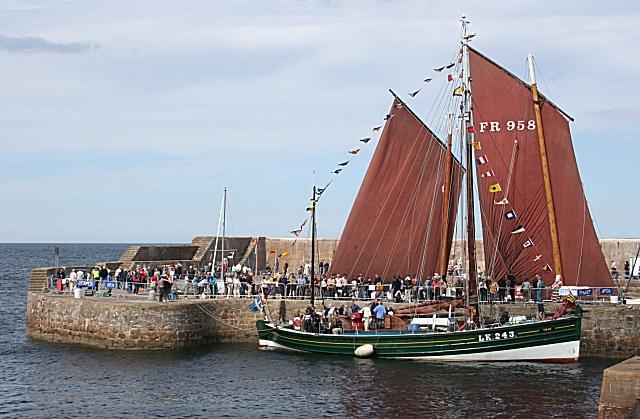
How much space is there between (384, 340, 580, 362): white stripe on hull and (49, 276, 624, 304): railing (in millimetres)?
2858

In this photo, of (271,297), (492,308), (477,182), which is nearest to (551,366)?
(492,308)

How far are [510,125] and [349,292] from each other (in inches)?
408

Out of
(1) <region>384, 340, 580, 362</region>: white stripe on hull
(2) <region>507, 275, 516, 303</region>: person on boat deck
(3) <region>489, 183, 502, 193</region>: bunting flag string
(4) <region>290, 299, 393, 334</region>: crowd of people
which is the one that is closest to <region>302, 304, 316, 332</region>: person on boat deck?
(4) <region>290, 299, 393, 334</region>: crowd of people

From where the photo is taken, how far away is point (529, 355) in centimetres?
3403

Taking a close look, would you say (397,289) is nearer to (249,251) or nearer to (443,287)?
(443,287)

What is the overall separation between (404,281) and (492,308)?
4617 millimetres

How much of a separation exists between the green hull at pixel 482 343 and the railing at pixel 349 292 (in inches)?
106

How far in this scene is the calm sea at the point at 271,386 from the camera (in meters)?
26.9

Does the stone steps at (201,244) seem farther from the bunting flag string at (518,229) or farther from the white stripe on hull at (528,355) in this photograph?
the white stripe on hull at (528,355)

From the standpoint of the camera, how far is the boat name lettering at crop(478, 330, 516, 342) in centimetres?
3381

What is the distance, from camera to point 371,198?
42.0 metres

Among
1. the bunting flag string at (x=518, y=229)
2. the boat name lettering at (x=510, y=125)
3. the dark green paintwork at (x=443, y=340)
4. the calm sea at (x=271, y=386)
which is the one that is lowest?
the calm sea at (x=271, y=386)

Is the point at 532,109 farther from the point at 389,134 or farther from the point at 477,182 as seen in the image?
the point at 389,134

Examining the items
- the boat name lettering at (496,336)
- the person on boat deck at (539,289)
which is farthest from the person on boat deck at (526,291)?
the boat name lettering at (496,336)
